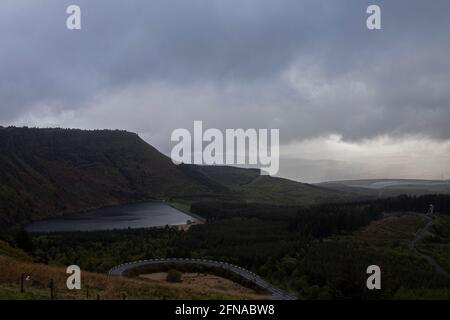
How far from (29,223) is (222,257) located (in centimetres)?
9715

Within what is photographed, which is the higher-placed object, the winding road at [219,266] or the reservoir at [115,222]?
the reservoir at [115,222]

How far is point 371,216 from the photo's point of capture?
390 ft

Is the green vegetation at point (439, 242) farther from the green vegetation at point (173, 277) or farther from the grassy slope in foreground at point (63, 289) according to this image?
the grassy slope in foreground at point (63, 289)

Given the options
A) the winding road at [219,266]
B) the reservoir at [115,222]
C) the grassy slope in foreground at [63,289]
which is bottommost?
the winding road at [219,266]

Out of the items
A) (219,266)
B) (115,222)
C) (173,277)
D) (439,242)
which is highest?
(115,222)

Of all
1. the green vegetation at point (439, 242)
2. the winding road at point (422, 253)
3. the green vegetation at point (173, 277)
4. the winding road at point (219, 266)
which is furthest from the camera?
the green vegetation at point (439, 242)

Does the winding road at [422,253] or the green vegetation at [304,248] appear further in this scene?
the winding road at [422,253]

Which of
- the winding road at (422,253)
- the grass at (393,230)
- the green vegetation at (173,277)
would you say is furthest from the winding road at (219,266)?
the grass at (393,230)

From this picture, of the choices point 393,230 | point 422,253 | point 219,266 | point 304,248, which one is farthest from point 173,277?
point 393,230

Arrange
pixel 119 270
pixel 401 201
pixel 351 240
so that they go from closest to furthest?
pixel 119 270
pixel 351 240
pixel 401 201

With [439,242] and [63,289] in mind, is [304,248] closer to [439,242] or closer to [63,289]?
[439,242]

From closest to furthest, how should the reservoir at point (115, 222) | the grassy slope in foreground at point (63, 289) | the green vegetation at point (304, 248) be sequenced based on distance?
the grassy slope in foreground at point (63, 289), the green vegetation at point (304, 248), the reservoir at point (115, 222)
